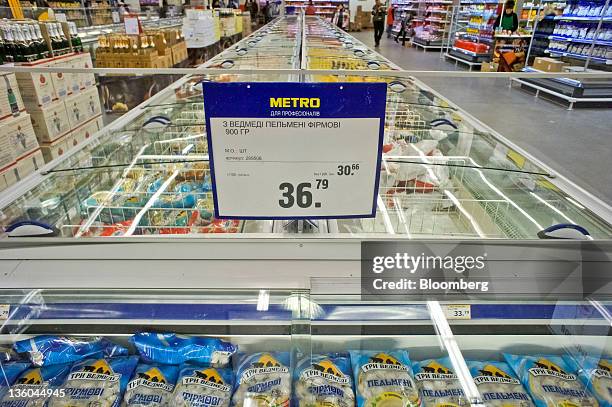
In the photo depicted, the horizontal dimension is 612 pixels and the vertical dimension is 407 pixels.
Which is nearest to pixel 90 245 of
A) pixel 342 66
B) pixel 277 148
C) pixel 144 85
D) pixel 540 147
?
pixel 277 148

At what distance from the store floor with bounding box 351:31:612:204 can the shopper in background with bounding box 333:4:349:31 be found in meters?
10.8

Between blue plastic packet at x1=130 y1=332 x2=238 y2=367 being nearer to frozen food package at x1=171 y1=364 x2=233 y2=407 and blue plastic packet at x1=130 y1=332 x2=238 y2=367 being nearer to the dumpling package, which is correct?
frozen food package at x1=171 y1=364 x2=233 y2=407

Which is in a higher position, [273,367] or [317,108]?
[317,108]

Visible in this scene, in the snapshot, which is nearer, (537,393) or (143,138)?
(537,393)

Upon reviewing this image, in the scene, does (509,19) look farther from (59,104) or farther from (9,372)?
(9,372)

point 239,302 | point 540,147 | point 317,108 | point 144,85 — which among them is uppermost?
point 317,108

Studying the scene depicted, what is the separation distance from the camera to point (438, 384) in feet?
3.18

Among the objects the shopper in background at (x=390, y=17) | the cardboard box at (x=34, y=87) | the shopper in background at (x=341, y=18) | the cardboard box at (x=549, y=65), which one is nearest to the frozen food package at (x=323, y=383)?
the cardboard box at (x=34, y=87)

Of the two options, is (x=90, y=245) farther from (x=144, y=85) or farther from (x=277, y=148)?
(x=144, y=85)

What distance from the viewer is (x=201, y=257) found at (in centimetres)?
94

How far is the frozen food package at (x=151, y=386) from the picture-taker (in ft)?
3.02

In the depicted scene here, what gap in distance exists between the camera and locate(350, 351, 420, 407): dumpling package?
914 mm

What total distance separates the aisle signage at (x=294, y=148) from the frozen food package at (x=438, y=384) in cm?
44

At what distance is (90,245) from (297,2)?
72.3 ft
